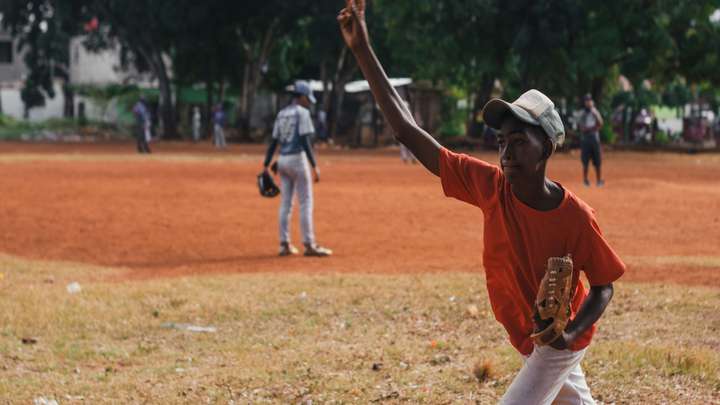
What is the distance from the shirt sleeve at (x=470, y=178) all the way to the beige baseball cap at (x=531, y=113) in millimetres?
251

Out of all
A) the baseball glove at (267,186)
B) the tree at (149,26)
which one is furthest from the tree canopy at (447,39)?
the baseball glove at (267,186)

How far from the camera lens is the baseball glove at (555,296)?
3.54 m

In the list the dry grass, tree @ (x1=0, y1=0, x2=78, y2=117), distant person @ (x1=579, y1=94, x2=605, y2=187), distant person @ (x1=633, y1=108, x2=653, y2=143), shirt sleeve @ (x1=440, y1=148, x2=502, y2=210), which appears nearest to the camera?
shirt sleeve @ (x1=440, y1=148, x2=502, y2=210)

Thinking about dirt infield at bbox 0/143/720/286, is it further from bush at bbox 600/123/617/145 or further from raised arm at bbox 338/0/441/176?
bush at bbox 600/123/617/145

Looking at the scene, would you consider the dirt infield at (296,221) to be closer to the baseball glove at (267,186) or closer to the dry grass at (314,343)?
the baseball glove at (267,186)

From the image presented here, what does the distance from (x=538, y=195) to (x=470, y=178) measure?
30cm

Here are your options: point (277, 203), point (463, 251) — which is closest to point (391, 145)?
point (277, 203)

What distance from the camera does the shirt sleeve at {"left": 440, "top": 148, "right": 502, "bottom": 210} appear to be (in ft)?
13.0

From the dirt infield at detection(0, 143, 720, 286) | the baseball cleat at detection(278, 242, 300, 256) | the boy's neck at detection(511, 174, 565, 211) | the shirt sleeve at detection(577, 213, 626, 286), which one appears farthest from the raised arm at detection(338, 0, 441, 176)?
the baseball cleat at detection(278, 242, 300, 256)

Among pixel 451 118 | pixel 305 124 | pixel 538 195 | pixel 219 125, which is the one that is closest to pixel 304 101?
pixel 305 124

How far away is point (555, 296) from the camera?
11.6ft

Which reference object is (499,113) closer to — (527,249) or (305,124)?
(527,249)

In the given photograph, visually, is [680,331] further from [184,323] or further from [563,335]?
[563,335]

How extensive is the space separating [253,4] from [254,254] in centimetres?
3511
